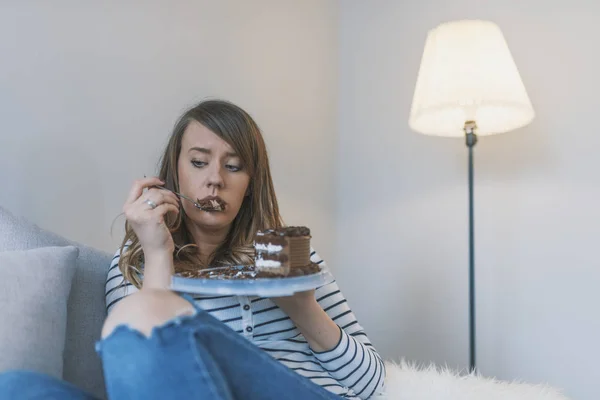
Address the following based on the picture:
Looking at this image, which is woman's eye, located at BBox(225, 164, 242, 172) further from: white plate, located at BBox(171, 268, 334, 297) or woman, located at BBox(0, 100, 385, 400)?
white plate, located at BBox(171, 268, 334, 297)

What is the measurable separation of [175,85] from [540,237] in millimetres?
1236

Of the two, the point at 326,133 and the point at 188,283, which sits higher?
the point at 326,133

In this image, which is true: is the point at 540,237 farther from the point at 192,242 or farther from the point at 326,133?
the point at 192,242

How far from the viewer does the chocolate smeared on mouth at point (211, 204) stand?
1.28 metres

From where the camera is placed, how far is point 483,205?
2.00 metres

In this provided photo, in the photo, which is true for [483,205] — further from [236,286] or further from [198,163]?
[236,286]

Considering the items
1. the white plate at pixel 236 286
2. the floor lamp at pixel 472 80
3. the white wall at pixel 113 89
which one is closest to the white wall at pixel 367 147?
the white wall at pixel 113 89

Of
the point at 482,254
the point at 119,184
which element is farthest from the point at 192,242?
the point at 482,254

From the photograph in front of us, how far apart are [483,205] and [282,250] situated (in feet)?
3.89

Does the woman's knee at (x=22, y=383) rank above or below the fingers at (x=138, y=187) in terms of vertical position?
below

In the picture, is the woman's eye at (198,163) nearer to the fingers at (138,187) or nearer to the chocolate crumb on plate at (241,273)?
the fingers at (138,187)

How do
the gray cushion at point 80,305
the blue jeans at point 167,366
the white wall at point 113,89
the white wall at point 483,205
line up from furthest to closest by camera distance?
the white wall at point 483,205, the white wall at point 113,89, the gray cushion at point 80,305, the blue jeans at point 167,366

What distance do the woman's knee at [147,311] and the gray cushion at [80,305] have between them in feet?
1.34

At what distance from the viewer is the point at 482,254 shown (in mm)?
2006
